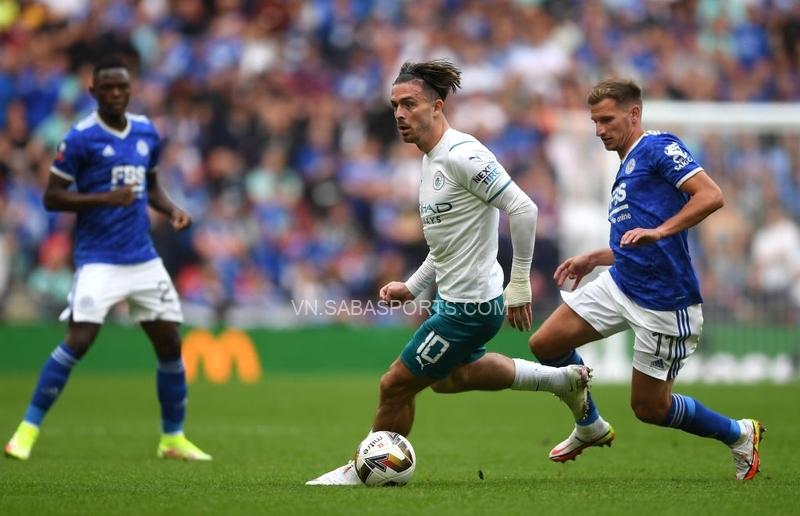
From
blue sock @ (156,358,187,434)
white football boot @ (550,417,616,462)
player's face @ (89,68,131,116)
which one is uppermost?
player's face @ (89,68,131,116)

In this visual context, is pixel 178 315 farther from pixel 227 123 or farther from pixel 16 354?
pixel 227 123

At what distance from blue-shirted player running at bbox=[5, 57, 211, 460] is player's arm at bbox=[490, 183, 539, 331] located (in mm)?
3476

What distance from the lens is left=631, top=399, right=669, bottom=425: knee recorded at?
26.8 feet

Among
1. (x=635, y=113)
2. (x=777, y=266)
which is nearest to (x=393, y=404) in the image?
(x=635, y=113)

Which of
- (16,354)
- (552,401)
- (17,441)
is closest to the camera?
(17,441)

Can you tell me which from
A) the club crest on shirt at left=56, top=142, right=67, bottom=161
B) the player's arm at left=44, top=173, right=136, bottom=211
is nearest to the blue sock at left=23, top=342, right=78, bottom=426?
the player's arm at left=44, top=173, right=136, bottom=211

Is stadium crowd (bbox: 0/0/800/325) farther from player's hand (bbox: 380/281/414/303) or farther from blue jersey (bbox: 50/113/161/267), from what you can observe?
player's hand (bbox: 380/281/414/303)

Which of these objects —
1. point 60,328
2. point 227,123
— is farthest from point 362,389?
point 227,123

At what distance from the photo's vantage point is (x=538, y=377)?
809cm

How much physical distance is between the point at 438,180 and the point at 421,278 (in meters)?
0.83

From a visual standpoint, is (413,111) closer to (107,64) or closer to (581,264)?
(581,264)

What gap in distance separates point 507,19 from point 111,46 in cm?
711

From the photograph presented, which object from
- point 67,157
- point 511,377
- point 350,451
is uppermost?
point 67,157

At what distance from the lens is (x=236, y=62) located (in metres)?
22.3
